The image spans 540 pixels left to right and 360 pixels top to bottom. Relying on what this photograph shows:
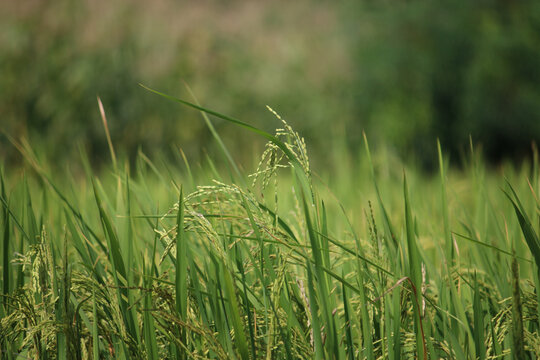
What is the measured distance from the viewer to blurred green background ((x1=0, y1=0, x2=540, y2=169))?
3.90m

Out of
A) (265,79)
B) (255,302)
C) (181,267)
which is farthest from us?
(265,79)

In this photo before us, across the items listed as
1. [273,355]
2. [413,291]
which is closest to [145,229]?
[273,355]

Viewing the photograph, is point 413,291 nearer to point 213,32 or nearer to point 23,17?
point 23,17

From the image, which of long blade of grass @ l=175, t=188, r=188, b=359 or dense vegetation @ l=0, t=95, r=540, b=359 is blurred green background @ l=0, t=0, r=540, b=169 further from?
long blade of grass @ l=175, t=188, r=188, b=359

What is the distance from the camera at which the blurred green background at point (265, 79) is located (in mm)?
3896

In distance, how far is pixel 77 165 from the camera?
3742 mm

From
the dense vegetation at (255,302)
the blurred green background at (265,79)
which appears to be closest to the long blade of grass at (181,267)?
the dense vegetation at (255,302)

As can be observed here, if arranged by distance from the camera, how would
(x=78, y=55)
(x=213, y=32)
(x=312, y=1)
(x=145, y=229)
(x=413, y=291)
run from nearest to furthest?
1. (x=413, y=291)
2. (x=145, y=229)
3. (x=78, y=55)
4. (x=213, y=32)
5. (x=312, y=1)

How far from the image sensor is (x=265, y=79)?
194 inches

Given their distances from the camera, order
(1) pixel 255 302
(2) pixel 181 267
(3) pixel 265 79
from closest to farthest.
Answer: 1. (2) pixel 181 267
2. (1) pixel 255 302
3. (3) pixel 265 79

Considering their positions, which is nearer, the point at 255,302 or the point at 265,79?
the point at 255,302

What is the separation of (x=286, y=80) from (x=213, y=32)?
0.95 meters

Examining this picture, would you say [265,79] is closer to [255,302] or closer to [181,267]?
[255,302]

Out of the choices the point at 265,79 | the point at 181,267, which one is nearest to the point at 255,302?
the point at 181,267
